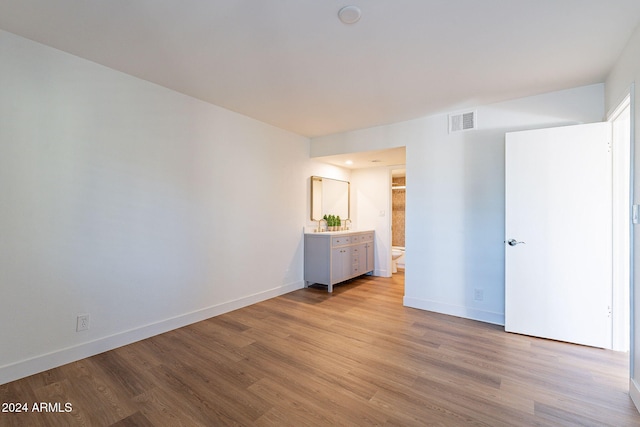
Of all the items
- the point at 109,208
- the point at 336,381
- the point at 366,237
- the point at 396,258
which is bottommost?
the point at 336,381

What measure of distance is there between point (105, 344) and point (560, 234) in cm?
426

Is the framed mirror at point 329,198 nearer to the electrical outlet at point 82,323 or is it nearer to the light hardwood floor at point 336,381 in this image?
the light hardwood floor at point 336,381

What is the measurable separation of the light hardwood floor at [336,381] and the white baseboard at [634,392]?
37 mm

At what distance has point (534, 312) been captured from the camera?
9.23ft

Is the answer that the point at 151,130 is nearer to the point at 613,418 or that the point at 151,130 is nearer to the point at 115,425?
the point at 115,425

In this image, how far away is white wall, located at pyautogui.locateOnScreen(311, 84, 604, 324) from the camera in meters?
2.99

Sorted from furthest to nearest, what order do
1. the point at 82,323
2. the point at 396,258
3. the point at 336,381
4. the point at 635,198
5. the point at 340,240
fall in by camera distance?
1. the point at 396,258
2. the point at 340,240
3. the point at 82,323
4. the point at 336,381
5. the point at 635,198

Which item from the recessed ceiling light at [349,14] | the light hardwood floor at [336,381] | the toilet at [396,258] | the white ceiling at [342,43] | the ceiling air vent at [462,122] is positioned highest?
the white ceiling at [342,43]

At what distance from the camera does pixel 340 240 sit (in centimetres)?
457

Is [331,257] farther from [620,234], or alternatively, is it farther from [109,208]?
[620,234]

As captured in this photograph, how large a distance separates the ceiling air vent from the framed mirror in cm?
225

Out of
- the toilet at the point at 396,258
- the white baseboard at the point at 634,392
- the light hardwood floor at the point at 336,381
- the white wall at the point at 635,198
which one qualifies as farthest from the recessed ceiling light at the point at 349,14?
the toilet at the point at 396,258

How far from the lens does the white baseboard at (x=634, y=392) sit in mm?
1735

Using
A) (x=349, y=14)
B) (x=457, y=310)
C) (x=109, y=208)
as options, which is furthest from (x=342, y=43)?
(x=457, y=310)
